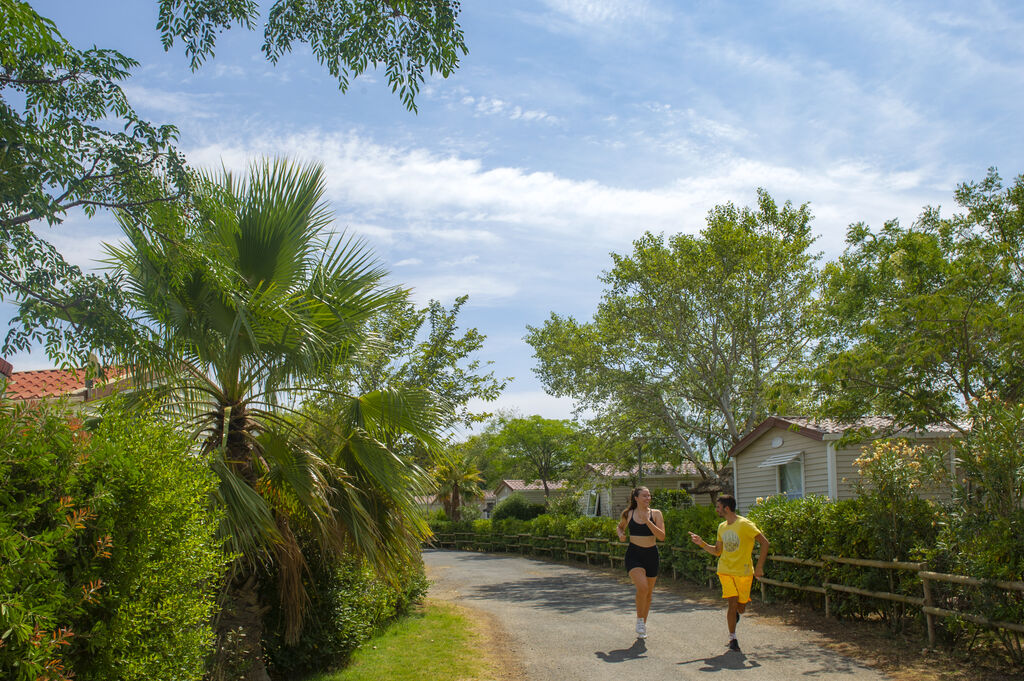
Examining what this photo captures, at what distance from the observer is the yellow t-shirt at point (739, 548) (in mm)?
8352

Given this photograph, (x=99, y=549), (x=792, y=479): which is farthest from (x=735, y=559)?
(x=792, y=479)

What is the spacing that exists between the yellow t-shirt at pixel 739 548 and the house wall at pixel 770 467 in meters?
9.72

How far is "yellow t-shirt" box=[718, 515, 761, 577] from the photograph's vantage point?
835 cm

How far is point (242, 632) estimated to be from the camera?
7281 millimetres

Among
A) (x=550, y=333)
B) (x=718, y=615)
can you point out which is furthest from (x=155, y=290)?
(x=550, y=333)

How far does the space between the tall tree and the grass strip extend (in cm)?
1127

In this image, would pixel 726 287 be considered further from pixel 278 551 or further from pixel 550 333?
pixel 278 551

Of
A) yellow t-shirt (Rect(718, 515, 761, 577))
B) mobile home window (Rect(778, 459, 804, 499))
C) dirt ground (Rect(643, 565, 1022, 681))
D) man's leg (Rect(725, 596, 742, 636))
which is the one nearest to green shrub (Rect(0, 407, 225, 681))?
yellow t-shirt (Rect(718, 515, 761, 577))

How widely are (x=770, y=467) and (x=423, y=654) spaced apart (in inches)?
521

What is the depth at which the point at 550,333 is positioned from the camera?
2573 centimetres

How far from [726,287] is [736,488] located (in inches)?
220

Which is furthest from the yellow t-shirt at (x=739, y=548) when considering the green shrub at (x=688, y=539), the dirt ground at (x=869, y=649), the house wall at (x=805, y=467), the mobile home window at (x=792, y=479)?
the mobile home window at (x=792, y=479)

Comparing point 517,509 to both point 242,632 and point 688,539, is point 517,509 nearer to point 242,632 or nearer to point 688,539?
point 688,539

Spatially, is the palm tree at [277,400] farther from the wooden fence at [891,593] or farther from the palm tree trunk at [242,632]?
the wooden fence at [891,593]
